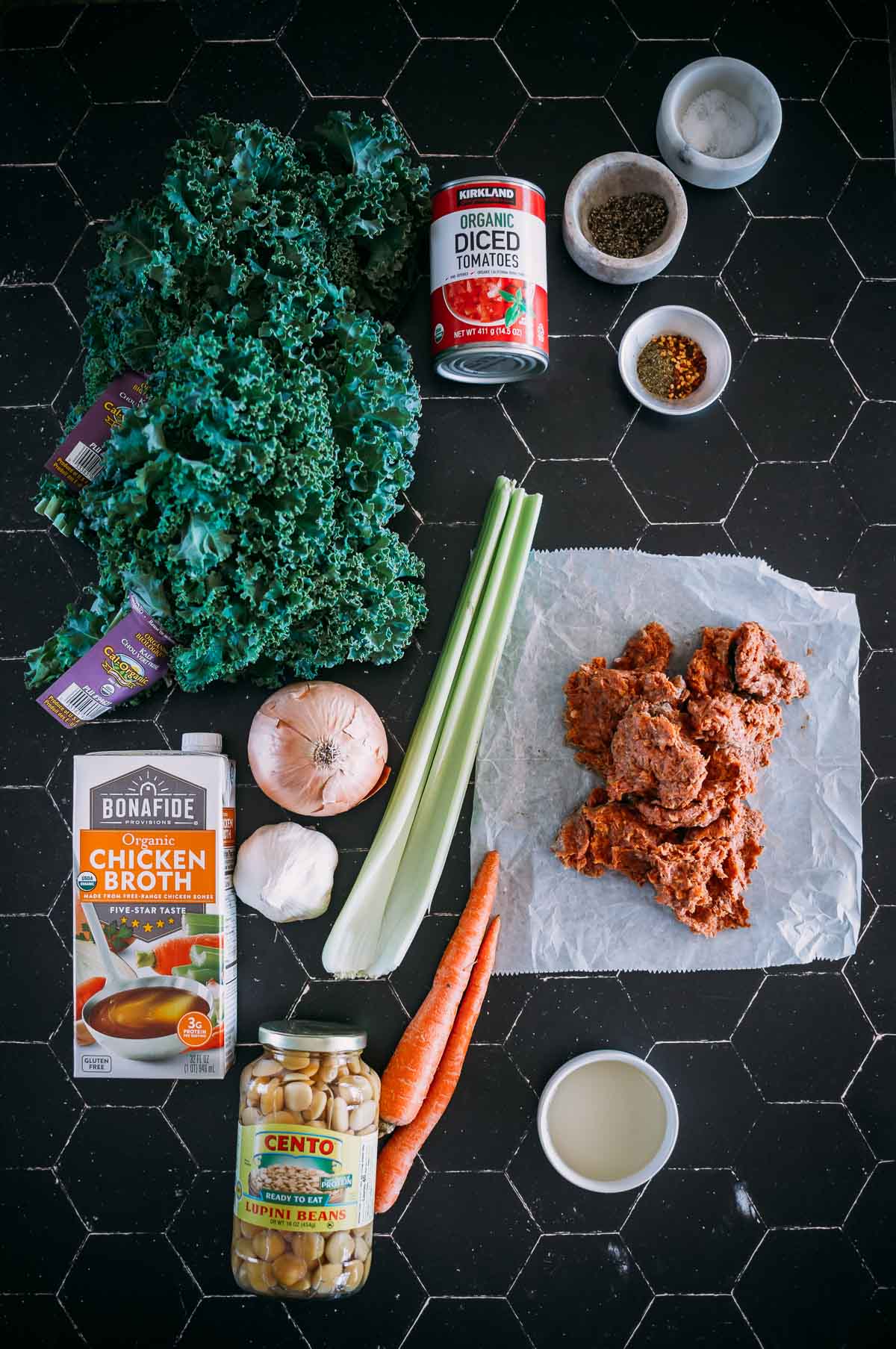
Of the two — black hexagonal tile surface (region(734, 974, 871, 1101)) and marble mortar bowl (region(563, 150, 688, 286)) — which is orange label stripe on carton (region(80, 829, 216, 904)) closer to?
black hexagonal tile surface (region(734, 974, 871, 1101))

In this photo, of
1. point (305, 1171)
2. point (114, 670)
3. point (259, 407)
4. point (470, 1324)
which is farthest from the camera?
point (470, 1324)

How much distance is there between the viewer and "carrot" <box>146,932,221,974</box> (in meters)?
1.53

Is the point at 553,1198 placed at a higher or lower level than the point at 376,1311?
higher

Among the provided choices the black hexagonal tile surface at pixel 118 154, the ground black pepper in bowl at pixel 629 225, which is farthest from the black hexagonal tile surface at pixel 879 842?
the black hexagonal tile surface at pixel 118 154

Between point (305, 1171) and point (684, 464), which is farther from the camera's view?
point (684, 464)

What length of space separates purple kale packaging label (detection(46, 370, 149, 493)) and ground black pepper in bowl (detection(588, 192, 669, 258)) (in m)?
0.84

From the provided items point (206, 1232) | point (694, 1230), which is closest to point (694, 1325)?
point (694, 1230)

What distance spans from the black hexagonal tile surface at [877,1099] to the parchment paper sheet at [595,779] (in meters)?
0.21

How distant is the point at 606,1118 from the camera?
1595mm

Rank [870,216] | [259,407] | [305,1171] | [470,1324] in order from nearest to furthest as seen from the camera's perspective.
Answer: [259,407]
[305,1171]
[470,1324]
[870,216]

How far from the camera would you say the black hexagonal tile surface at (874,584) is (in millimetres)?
1713

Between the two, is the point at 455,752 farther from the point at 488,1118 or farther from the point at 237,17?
the point at 237,17

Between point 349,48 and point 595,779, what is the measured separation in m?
1.41

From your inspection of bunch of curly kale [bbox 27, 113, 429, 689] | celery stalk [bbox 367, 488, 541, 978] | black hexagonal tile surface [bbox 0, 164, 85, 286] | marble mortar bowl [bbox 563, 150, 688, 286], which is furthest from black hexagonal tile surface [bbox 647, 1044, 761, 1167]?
black hexagonal tile surface [bbox 0, 164, 85, 286]
